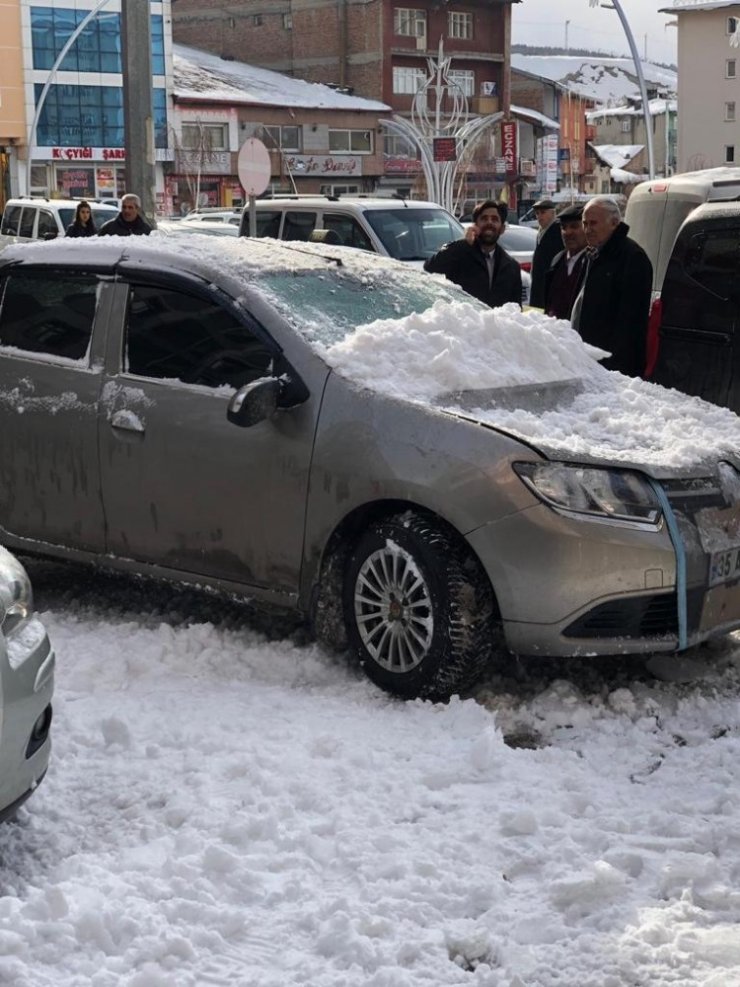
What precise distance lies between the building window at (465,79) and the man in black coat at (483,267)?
61.2 metres

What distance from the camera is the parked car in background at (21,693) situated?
362 centimetres

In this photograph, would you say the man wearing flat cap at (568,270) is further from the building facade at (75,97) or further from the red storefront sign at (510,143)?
the red storefront sign at (510,143)

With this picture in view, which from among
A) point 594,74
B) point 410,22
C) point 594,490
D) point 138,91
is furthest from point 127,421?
point 594,74

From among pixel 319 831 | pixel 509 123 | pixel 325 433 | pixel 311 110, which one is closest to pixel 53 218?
pixel 325 433

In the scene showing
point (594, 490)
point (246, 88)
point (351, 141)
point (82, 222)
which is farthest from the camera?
point (351, 141)

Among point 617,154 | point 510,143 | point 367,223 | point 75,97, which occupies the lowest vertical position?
point 367,223

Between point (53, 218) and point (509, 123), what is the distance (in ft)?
157

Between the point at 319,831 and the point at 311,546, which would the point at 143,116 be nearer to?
the point at 311,546

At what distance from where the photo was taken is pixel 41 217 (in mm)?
23891

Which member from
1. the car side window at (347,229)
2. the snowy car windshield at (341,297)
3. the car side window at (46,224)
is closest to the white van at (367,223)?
the car side window at (347,229)

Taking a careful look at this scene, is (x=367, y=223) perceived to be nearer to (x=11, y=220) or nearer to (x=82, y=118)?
(x=11, y=220)

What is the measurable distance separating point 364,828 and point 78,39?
5307 cm

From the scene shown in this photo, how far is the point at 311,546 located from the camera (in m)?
5.37

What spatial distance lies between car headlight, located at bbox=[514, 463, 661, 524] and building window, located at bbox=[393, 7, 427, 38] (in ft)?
212
